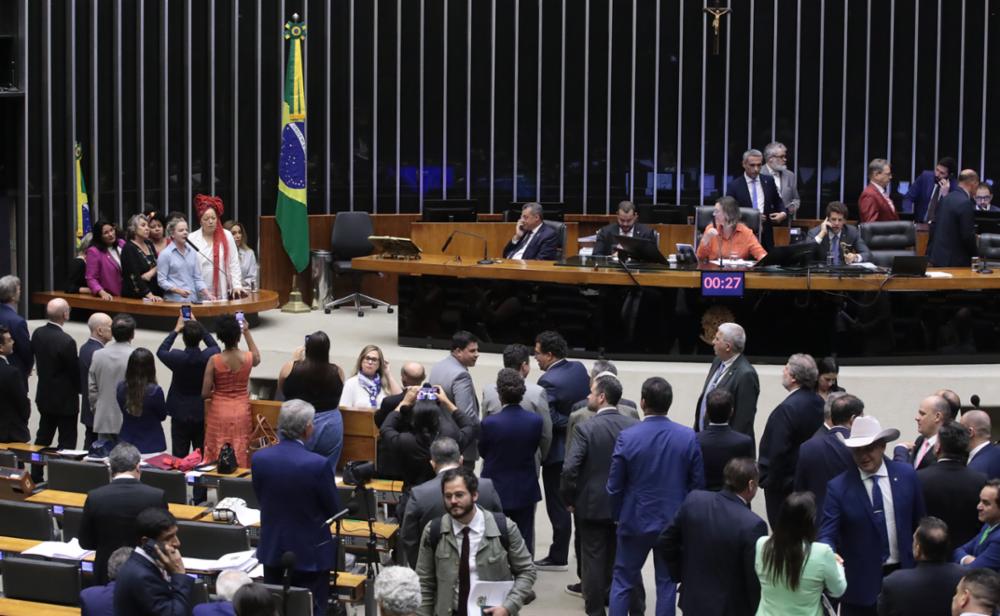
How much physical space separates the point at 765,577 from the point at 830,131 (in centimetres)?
1270

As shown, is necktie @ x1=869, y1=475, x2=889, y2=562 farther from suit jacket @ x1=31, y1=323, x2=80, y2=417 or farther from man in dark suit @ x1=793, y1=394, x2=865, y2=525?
suit jacket @ x1=31, y1=323, x2=80, y2=417

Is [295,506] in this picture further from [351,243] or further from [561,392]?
[351,243]

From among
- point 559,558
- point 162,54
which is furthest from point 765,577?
point 162,54

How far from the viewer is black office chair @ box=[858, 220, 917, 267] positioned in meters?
12.2

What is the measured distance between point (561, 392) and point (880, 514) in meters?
2.44

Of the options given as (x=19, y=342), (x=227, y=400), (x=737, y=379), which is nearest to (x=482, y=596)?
(x=737, y=379)

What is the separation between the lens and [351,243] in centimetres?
1480

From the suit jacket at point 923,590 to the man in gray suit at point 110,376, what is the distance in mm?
5285

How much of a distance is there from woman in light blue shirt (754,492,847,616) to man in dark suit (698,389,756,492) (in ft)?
4.83

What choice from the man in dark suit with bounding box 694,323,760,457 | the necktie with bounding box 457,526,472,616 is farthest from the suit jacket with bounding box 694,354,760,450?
the necktie with bounding box 457,526,472,616

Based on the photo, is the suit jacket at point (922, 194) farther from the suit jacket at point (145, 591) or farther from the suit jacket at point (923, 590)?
the suit jacket at point (145, 591)

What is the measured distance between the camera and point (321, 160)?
52.9ft

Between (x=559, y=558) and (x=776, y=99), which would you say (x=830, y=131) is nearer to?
(x=776, y=99)

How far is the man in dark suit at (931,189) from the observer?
1386 centimetres
